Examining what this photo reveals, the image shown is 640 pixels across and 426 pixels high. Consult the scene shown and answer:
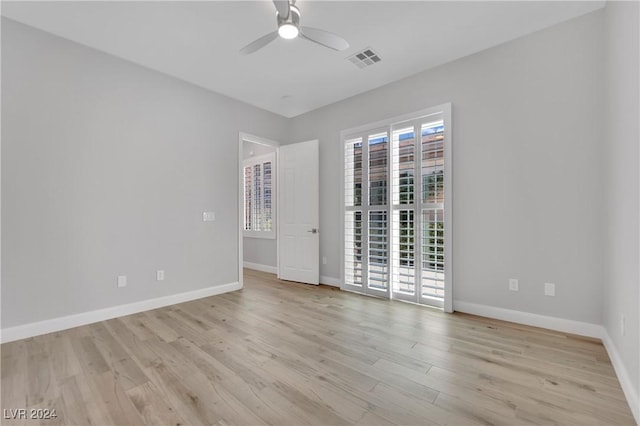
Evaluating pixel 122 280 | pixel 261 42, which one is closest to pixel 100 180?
pixel 122 280

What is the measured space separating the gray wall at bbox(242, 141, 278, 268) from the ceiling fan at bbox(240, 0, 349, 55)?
3459 millimetres

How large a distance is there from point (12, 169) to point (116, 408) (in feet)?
8.07

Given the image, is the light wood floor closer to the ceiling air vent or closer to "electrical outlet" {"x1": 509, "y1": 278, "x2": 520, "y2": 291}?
"electrical outlet" {"x1": 509, "y1": 278, "x2": 520, "y2": 291}

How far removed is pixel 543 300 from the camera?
281 centimetres

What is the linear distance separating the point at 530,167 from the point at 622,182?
95 centimetres

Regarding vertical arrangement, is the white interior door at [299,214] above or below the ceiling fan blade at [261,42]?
below

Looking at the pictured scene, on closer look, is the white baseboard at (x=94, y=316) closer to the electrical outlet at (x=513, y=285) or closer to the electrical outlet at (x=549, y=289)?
the electrical outlet at (x=513, y=285)

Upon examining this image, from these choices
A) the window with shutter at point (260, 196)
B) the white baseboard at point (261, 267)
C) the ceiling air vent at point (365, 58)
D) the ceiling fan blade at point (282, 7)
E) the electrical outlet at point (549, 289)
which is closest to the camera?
the ceiling fan blade at point (282, 7)

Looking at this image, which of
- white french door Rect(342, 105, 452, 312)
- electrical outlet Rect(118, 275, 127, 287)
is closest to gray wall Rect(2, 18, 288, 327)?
electrical outlet Rect(118, 275, 127, 287)

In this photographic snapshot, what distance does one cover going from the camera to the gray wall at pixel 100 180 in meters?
2.67

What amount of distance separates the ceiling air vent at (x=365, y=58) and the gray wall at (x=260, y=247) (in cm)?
284

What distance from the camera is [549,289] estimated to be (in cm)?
278

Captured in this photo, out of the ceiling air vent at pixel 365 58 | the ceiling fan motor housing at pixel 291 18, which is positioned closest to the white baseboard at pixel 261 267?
the ceiling air vent at pixel 365 58

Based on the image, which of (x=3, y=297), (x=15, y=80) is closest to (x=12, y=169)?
(x=15, y=80)
